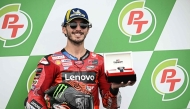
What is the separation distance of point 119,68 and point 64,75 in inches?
12.4

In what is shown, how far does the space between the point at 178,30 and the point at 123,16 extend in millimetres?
395

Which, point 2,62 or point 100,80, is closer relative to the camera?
point 100,80

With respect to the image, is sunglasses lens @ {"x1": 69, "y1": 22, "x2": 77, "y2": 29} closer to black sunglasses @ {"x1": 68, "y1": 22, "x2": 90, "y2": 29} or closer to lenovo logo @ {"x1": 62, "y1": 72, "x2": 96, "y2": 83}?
black sunglasses @ {"x1": 68, "y1": 22, "x2": 90, "y2": 29}

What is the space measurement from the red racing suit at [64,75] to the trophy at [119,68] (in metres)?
0.14

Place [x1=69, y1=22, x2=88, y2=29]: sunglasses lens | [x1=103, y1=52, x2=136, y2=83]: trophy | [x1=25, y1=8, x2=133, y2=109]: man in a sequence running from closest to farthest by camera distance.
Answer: [x1=103, y1=52, x2=136, y2=83]: trophy
[x1=25, y1=8, x2=133, y2=109]: man
[x1=69, y1=22, x2=88, y2=29]: sunglasses lens

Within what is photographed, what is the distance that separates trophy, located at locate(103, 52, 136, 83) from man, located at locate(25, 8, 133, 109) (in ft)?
0.30

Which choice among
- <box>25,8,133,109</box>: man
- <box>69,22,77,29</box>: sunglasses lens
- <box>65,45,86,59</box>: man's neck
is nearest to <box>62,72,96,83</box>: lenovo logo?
<box>25,8,133,109</box>: man

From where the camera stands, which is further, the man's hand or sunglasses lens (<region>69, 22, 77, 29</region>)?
sunglasses lens (<region>69, 22, 77, 29</region>)

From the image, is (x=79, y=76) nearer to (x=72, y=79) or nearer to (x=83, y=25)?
(x=72, y=79)

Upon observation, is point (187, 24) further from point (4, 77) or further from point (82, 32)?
point (4, 77)

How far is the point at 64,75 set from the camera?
1.28 m

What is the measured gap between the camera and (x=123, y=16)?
167 centimetres

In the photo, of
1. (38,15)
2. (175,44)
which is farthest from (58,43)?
(175,44)

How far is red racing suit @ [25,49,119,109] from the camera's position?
1.25 metres
